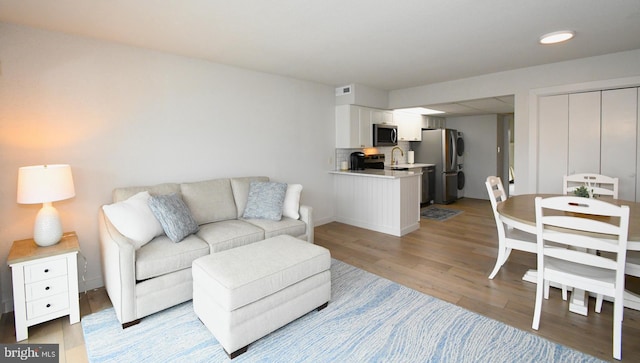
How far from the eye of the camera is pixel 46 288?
2.22 metres

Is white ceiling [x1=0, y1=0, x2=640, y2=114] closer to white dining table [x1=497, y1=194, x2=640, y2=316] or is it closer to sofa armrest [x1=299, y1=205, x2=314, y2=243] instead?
white dining table [x1=497, y1=194, x2=640, y2=316]

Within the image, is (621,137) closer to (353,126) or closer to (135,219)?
(353,126)

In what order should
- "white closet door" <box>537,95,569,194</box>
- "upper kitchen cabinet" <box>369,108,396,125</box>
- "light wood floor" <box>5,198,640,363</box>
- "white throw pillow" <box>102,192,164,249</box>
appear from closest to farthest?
"light wood floor" <box>5,198,640,363</box> < "white throw pillow" <box>102,192,164,249</box> < "white closet door" <box>537,95,569,194</box> < "upper kitchen cabinet" <box>369,108,396,125</box>

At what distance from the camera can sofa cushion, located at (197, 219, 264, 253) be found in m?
2.73

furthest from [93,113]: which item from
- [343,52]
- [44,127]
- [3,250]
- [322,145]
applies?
[322,145]

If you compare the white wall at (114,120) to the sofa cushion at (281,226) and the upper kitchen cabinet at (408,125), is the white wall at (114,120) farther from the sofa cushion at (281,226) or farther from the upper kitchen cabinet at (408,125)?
the upper kitchen cabinet at (408,125)

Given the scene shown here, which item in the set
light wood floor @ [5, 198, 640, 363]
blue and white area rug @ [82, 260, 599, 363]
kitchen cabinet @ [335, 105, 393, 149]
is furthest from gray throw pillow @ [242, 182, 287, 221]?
kitchen cabinet @ [335, 105, 393, 149]

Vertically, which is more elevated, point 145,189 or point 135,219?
point 145,189

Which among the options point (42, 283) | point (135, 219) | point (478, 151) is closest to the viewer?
point (42, 283)

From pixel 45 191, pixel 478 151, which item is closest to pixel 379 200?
pixel 45 191

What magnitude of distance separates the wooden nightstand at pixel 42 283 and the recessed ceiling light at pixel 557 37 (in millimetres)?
4396

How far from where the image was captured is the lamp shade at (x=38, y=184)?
87.4 inches

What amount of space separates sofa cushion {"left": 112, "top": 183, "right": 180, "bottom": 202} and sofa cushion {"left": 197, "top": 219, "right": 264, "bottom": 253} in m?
0.50

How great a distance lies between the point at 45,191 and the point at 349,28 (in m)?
2.69
